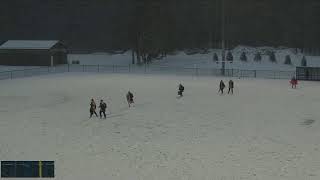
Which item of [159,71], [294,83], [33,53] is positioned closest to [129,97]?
[294,83]

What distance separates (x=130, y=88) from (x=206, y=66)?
2791 centimetres

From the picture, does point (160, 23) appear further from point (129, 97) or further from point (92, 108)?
point (92, 108)

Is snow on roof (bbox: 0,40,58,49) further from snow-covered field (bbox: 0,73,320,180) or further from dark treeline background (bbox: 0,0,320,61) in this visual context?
snow-covered field (bbox: 0,73,320,180)

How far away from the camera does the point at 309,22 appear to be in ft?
282

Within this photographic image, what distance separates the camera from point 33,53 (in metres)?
69.4

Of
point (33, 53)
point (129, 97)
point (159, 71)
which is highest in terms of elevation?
point (33, 53)

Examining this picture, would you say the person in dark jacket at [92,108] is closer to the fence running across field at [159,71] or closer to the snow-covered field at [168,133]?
the snow-covered field at [168,133]

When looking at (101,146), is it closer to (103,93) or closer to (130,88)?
(103,93)

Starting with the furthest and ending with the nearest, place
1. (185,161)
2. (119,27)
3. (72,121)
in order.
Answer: (119,27) < (72,121) < (185,161)

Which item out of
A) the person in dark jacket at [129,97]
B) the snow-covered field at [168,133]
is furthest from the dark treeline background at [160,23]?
the person in dark jacket at [129,97]

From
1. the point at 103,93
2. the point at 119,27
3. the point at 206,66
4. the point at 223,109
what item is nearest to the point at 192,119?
the point at 223,109

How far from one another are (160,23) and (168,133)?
2114 inches

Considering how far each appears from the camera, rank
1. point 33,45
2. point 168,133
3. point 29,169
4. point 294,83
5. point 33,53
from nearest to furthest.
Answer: point 29,169 < point 168,133 < point 294,83 < point 33,53 < point 33,45

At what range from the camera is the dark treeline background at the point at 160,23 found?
75938 mm
